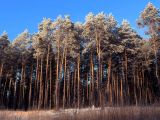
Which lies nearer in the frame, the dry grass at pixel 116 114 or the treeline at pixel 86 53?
the dry grass at pixel 116 114

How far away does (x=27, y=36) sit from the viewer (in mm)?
49000

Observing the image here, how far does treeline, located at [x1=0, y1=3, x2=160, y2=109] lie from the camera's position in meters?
40.7

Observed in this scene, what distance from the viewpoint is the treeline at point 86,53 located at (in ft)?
134

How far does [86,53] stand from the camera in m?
46.0

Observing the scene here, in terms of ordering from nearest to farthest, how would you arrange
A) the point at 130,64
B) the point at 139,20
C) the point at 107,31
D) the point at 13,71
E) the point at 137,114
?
the point at 137,114
the point at 139,20
the point at 107,31
the point at 130,64
the point at 13,71

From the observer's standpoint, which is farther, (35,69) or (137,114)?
(35,69)

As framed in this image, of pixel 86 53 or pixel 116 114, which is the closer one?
pixel 116 114

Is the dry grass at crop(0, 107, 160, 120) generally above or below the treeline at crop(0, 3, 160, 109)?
below

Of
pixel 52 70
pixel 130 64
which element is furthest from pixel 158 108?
pixel 52 70

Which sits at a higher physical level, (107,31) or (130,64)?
(107,31)

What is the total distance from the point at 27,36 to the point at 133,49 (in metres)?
16.9

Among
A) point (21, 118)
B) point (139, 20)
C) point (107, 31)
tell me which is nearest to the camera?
point (21, 118)

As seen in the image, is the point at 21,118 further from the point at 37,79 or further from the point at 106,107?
the point at 37,79

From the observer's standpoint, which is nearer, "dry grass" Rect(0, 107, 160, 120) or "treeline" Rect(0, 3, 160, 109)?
"dry grass" Rect(0, 107, 160, 120)
